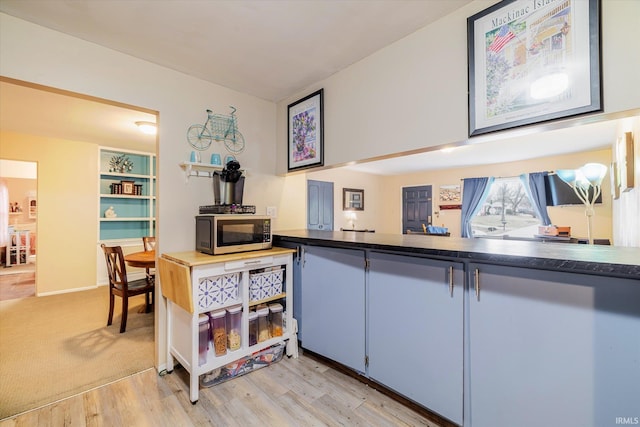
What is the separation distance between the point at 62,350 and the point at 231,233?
189 centimetres

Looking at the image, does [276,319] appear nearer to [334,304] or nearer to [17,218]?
[334,304]

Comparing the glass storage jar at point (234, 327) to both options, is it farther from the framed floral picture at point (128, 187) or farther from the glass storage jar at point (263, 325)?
the framed floral picture at point (128, 187)

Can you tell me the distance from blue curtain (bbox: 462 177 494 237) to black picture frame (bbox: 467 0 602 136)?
532 centimetres

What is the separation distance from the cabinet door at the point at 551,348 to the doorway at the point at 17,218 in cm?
733

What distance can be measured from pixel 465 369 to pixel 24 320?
14.2 feet

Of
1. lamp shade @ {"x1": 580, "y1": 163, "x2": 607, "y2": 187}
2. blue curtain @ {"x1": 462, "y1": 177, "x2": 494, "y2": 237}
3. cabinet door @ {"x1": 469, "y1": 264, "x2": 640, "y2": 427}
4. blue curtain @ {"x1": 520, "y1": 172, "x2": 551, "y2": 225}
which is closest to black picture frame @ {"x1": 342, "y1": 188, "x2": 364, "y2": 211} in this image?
blue curtain @ {"x1": 462, "y1": 177, "x2": 494, "y2": 237}

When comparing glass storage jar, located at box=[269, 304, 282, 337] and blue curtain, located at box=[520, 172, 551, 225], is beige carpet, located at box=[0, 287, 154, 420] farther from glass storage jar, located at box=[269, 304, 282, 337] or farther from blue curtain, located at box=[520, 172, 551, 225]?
blue curtain, located at box=[520, 172, 551, 225]

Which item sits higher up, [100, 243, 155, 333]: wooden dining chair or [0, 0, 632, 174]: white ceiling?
[0, 0, 632, 174]: white ceiling

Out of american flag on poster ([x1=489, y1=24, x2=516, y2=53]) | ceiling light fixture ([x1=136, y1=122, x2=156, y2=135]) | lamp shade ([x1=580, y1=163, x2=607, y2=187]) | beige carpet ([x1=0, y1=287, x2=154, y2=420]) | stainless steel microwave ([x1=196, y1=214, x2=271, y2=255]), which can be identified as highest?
ceiling light fixture ([x1=136, y1=122, x2=156, y2=135])

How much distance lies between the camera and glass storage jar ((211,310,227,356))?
182 cm

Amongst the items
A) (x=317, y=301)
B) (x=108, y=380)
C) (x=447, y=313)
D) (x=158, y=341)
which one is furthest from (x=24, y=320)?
(x=447, y=313)

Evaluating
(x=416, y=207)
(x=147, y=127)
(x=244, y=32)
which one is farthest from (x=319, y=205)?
(x=244, y=32)

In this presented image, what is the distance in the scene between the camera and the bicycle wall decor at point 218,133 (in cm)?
227

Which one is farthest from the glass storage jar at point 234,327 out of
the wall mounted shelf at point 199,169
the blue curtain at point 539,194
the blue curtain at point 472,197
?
the blue curtain at point 539,194
